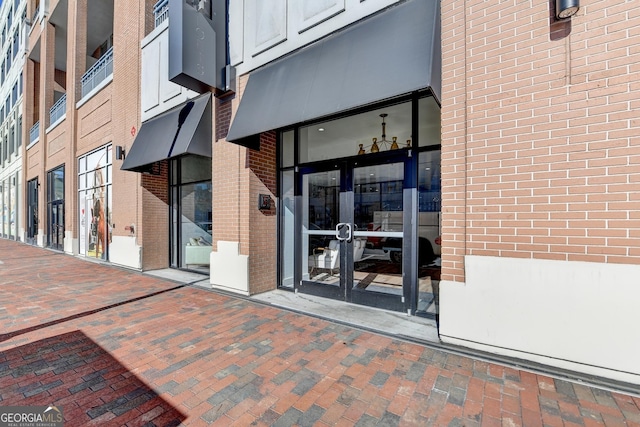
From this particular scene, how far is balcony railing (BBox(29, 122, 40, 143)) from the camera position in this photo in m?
16.9

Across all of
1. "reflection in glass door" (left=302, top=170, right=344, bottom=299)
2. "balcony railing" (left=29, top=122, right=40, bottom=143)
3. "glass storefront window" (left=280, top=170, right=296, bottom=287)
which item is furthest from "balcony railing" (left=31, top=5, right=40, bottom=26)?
"reflection in glass door" (left=302, top=170, right=344, bottom=299)

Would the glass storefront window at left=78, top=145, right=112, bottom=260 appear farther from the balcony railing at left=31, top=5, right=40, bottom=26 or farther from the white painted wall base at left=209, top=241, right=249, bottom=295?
the balcony railing at left=31, top=5, right=40, bottom=26

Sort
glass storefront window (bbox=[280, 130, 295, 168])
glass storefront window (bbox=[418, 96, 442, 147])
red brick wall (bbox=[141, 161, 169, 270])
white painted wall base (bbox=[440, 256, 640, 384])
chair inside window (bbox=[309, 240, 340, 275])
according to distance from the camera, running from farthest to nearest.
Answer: red brick wall (bbox=[141, 161, 169, 270]) < glass storefront window (bbox=[280, 130, 295, 168]) < chair inside window (bbox=[309, 240, 340, 275]) < glass storefront window (bbox=[418, 96, 442, 147]) < white painted wall base (bbox=[440, 256, 640, 384])

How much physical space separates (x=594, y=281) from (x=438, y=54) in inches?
110

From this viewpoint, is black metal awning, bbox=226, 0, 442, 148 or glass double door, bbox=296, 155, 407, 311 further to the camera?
glass double door, bbox=296, 155, 407, 311

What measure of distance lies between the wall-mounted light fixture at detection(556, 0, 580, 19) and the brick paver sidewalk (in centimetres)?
334

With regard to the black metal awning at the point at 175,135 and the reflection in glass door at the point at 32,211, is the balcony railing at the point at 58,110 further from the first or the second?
the black metal awning at the point at 175,135

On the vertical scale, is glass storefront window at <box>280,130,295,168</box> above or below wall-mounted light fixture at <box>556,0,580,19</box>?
below

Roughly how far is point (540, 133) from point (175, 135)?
665 centimetres

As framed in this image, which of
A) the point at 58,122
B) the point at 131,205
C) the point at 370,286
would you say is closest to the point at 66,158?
the point at 58,122

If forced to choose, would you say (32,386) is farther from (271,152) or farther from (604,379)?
(604,379)

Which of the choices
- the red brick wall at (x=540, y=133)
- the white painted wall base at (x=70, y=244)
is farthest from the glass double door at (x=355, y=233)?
the white painted wall base at (x=70, y=244)

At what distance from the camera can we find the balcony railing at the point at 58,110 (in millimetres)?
13570

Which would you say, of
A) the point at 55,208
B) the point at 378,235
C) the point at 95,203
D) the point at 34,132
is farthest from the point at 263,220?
the point at 34,132
